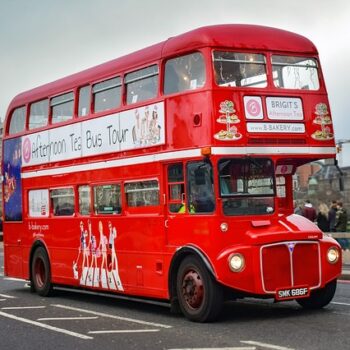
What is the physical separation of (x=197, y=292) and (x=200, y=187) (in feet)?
4.90

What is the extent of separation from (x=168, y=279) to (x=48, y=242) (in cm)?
502

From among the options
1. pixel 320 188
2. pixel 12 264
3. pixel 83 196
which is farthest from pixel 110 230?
pixel 320 188

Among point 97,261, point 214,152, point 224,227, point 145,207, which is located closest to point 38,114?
point 97,261

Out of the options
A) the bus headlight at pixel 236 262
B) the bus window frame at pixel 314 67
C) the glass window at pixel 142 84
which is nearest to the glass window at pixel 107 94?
the glass window at pixel 142 84

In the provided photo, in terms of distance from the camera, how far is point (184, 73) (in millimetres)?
11547

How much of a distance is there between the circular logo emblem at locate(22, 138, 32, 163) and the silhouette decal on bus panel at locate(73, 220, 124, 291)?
2.83m

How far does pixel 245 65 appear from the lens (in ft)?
37.3

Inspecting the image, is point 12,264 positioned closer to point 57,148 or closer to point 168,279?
point 57,148

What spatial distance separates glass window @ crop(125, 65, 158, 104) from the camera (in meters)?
12.2

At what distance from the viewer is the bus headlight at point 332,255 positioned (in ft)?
36.7

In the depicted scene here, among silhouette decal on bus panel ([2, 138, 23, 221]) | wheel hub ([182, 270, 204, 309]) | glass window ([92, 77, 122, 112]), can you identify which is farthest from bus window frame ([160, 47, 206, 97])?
silhouette decal on bus panel ([2, 138, 23, 221])

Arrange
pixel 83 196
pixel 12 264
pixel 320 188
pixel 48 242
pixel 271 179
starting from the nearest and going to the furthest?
1. pixel 271 179
2. pixel 83 196
3. pixel 48 242
4. pixel 12 264
5. pixel 320 188

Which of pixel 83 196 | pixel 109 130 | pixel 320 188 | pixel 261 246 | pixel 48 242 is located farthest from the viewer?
pixel 320 188

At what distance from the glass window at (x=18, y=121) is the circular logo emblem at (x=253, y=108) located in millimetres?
7282
